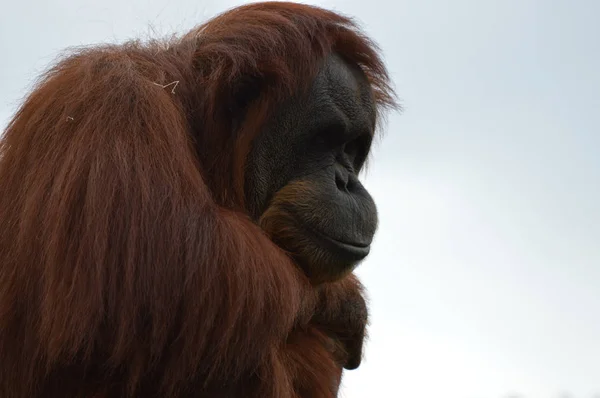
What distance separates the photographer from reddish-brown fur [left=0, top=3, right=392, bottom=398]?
2945 mm

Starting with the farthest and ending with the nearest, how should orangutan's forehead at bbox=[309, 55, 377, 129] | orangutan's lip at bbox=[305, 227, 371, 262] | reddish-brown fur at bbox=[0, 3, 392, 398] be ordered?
orangutan's forehead at bbox=[309, 55, 377, 129] < orangutan's lip at bbox=[305, 227, 371, 262] < reddish-brown fur at bbox=[0, 3, 392, 398]

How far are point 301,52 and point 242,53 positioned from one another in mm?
245

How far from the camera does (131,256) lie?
2.94 metres

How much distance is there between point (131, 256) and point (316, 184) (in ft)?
3.20

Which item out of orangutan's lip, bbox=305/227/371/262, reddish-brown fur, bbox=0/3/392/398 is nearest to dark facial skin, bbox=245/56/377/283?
orangutan's lip, bbox=305/227/371/262

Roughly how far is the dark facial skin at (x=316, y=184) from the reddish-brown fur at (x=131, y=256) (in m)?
0.20

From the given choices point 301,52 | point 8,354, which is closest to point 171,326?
point 8,354

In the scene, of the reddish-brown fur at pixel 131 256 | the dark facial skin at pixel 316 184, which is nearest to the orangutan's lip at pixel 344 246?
the dark facial skin at pixel 316 184

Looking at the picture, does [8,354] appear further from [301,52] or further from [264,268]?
[301,52]

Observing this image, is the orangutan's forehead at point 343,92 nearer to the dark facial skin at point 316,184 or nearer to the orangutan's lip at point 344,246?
the dark facial skin at point 316,184

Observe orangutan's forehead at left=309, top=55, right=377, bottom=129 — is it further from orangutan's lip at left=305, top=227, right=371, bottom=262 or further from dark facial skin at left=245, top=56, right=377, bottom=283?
orangutan's lip at left=305, top=227, right=371, bottom=262

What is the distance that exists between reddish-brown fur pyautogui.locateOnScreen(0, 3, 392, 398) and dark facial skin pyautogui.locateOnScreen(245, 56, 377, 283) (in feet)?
0.65

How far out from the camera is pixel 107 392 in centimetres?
311

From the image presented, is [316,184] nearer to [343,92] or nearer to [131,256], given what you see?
[343,92]
